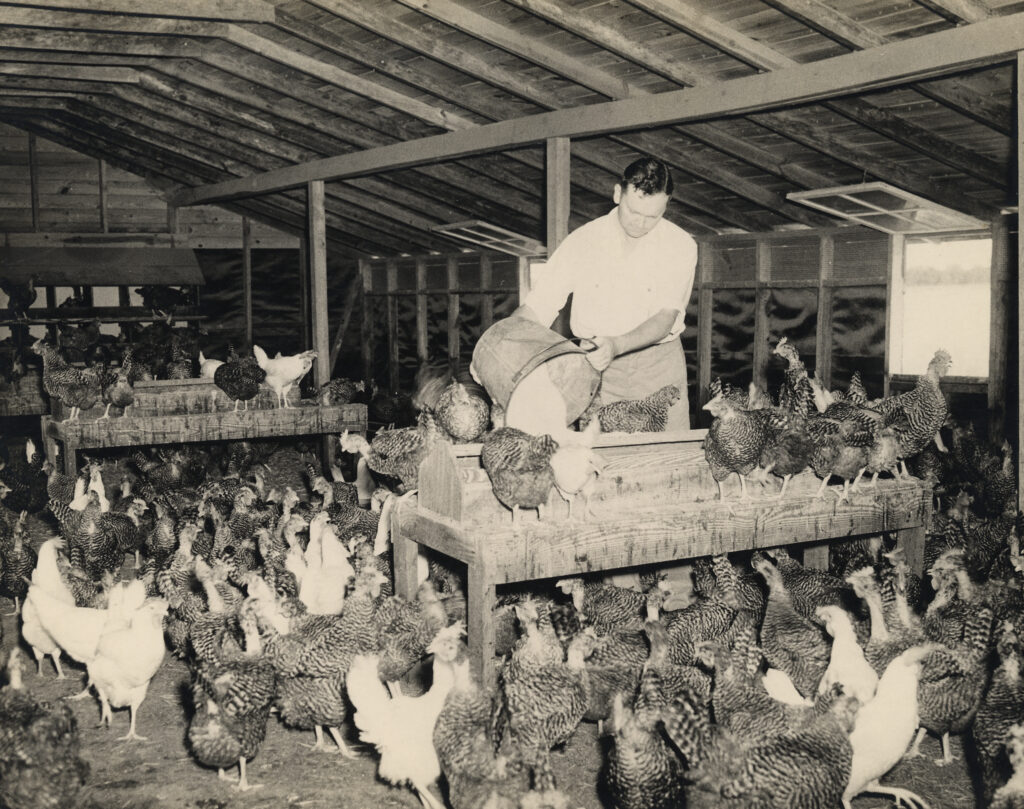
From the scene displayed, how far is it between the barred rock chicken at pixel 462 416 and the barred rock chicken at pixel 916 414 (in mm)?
2197

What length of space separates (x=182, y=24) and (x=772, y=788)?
7.61 meters

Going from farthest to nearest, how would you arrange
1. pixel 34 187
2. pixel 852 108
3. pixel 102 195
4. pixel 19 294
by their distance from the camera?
pixel 102 195
pixel 34 187
pixel 19 294
pixel 852 108

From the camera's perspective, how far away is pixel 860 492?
470 centimetres

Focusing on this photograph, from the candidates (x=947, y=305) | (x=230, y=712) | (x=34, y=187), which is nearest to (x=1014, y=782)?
(x=230, y=712)

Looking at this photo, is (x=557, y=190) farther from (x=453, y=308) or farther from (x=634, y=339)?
(x=453, y=308)

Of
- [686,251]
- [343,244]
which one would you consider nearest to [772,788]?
[686,251]

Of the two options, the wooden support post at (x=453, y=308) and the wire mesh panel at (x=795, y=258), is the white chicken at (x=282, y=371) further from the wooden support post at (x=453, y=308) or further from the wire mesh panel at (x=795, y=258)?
the wooden support post at (x=453, y=308)

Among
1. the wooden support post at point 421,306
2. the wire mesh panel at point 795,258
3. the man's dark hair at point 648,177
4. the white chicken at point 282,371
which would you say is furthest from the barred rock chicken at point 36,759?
the wooden support post at point 421,306

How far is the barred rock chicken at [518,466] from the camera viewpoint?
12.3 feet

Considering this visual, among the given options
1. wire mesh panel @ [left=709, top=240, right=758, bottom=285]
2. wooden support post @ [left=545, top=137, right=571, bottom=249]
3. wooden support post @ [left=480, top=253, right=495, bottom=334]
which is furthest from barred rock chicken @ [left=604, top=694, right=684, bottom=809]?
wooden support post @ [left=480, top=253, right=495, bottom=334]

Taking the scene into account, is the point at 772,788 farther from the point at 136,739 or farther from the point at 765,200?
the point at 765,200

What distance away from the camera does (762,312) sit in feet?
34.9

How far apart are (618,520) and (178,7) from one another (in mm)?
5606

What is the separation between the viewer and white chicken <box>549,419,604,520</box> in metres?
3.81
